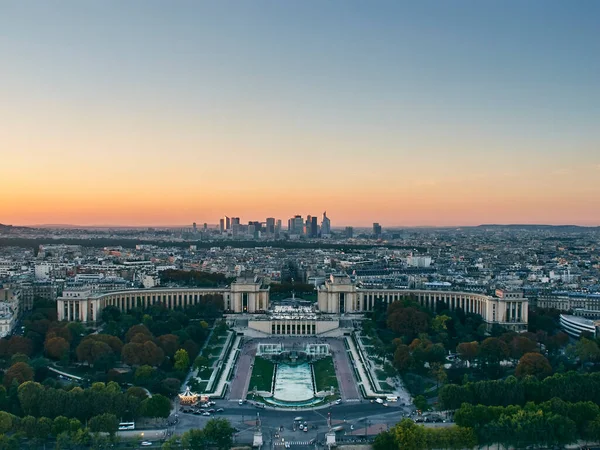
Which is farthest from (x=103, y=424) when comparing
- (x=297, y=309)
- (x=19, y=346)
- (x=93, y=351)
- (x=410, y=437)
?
(x=297, y=309)

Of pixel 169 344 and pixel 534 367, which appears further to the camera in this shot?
pixel 169 344

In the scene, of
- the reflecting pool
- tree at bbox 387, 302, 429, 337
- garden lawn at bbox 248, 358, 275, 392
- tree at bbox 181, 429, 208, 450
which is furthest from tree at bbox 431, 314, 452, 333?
tree at bbox 181, 429, 208, 450

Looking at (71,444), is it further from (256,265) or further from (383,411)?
(256,265)

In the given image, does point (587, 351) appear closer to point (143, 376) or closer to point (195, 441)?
point (195, 441)

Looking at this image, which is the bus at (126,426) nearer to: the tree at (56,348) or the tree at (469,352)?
the tree at (56,348)

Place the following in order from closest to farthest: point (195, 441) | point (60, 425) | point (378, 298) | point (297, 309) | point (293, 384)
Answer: point (195, 441), point (60, 425), point (293, 384), point (297, 309), point (378, 298)

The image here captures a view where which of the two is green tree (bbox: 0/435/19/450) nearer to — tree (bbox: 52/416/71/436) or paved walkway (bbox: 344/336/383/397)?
tree (bbox: 52/416/71/436)
